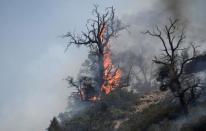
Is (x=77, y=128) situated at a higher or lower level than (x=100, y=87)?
lower

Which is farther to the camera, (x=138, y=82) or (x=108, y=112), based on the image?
(x=138, y=82)

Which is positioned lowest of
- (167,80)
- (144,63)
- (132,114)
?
(132,114)

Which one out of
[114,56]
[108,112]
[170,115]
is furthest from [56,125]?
[114,56]

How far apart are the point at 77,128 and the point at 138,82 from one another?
99.0 ft

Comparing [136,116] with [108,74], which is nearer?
[136,116]

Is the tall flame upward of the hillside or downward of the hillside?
upward

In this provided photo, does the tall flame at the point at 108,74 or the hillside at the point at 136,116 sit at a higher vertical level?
the tall flame at the point at 108,74

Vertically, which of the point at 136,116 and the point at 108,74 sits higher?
the point at 108,74

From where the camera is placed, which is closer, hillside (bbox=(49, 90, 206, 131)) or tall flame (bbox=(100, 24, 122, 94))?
hillside (bbox=(49, 90, 206, 131))

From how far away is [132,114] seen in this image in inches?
1501

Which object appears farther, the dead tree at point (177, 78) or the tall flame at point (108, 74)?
the tall flame at point (108, 74)

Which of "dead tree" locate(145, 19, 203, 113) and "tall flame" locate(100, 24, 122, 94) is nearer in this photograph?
"dead tree" locate(145, 19, 203, 113)

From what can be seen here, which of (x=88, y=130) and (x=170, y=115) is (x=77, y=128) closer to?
(x=88, y=130)

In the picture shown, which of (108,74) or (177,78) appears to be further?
(108,74)
